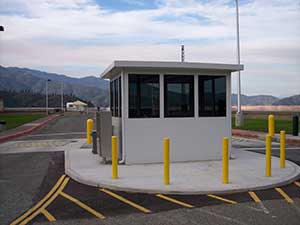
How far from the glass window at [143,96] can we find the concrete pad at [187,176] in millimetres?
1494

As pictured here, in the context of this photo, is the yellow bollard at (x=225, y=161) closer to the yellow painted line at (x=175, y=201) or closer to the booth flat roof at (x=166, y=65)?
the yellow painted line at (x=175, y=201)

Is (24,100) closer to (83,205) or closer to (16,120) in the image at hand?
(16,120)

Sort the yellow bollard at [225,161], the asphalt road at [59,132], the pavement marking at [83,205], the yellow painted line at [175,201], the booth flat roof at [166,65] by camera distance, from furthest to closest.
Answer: the asphalt road at [59,132], the booth flat roof at [166,65], the yellow bollard at [225,161], the yellow painted line at [175,201], the pavement marking at [83,205]

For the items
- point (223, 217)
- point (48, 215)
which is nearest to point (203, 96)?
point (223, 217)

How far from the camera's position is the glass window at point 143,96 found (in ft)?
37.2

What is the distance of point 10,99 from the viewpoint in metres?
134

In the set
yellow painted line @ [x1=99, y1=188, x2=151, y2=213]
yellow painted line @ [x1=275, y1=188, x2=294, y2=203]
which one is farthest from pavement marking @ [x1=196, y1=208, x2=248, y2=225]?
yellow painted line @ [x1=275, y1=188, x2=294, y2=203]

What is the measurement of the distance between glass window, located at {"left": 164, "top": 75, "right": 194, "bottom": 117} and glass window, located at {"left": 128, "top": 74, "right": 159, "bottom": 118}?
0.32m

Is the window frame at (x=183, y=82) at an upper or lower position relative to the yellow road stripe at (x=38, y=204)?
upper

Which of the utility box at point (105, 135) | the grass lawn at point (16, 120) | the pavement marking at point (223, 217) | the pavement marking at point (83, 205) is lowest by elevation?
the pavement marking at point (83, 205)

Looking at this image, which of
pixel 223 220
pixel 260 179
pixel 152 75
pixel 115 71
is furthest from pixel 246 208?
pixel 115 71

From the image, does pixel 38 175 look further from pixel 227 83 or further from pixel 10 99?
pixel 10 99

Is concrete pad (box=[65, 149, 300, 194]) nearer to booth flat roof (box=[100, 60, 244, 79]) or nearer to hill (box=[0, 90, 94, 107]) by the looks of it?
booth flat roof (box=[100, 60, 244, 79])

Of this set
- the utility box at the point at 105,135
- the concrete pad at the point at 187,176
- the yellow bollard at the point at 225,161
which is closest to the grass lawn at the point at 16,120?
the utility box at the point at 105,135
